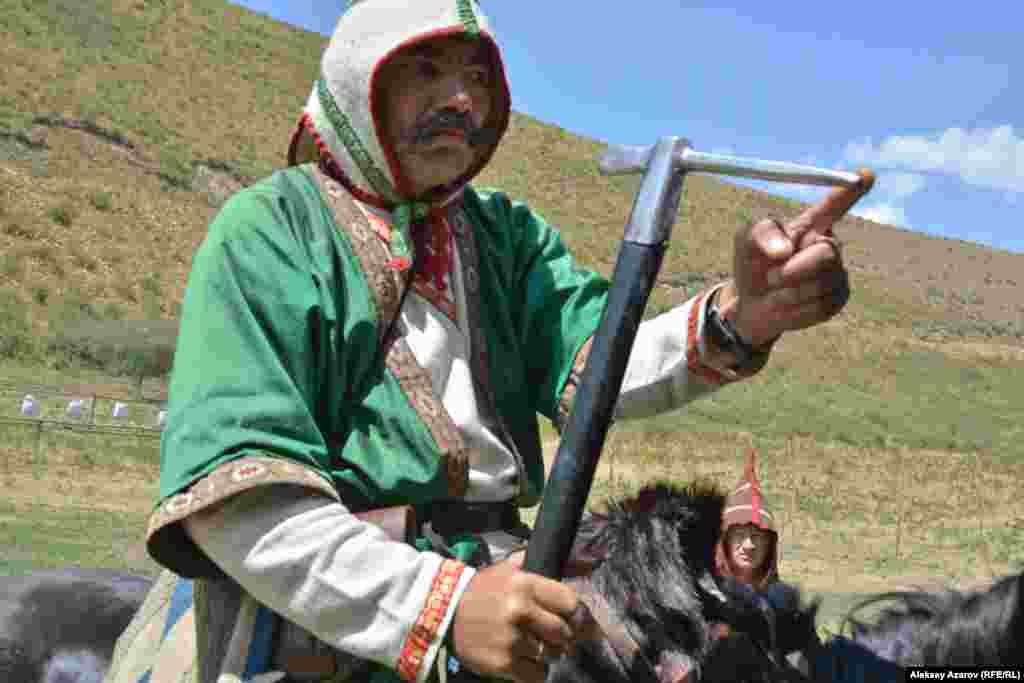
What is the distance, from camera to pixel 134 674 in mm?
2270

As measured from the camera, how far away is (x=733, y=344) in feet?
6.15

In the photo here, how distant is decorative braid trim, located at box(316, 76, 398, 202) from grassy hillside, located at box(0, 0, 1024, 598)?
7.77 m

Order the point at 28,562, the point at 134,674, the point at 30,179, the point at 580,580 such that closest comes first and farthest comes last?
the point at 580,580 → the point at 134,674 → the point at 28,562 → the point at 30,179

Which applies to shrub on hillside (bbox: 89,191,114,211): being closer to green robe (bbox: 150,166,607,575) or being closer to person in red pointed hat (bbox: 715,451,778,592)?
person in red pointed hat (bbox: 715,451,778,592)

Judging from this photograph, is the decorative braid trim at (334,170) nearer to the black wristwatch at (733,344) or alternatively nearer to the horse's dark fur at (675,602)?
the black wristwatch at (733,344)

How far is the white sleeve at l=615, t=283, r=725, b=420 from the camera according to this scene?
1936 millimetres

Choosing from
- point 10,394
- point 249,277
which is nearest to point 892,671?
point 249,277

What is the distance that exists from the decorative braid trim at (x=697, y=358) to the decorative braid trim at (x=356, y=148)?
51 centimetres

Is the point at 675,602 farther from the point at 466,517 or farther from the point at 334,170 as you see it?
the point at 334,170

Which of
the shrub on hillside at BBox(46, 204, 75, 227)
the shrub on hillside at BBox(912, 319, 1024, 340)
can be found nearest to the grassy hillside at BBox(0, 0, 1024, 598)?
the shrub on hillside at BBox(46, 204, 75, 227)

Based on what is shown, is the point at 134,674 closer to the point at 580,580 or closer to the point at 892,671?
the point at 580,580

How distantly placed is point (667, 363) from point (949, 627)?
0.80m

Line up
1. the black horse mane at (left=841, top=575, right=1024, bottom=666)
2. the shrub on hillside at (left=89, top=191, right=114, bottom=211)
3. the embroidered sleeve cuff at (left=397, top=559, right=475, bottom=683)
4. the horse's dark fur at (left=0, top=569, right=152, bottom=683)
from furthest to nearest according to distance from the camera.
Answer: the shrub on hillside at (left=89, top=191, right=114, bottom=211), the horse's dark fur at (left=0, top=569, right=152, bottom=683), the black horse mane at (left=841, top=575, right=1024, bottom=666), the embroidered sleeve cuff at (left=397, top=559, right=475, bottom=683)

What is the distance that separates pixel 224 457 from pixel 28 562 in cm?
719
